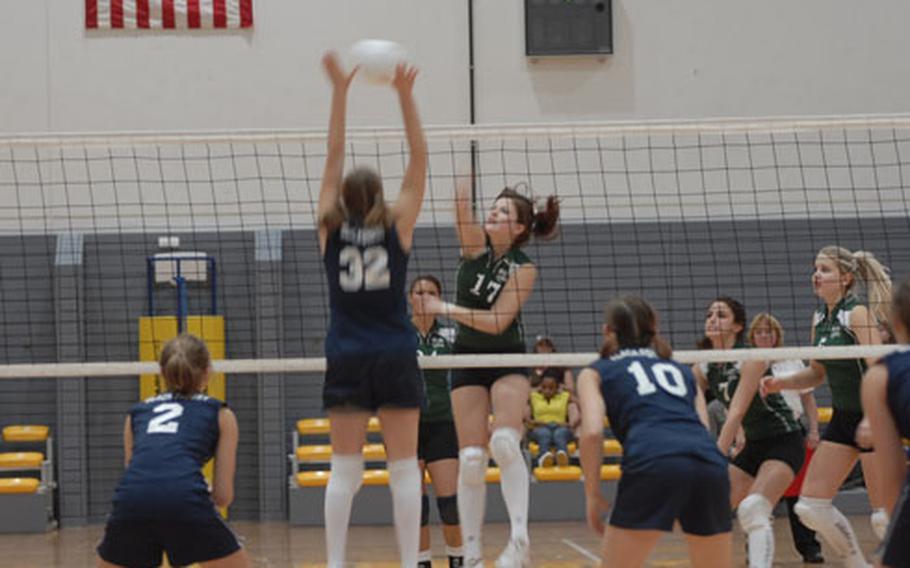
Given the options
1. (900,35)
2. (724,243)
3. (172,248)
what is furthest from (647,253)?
(172,248)

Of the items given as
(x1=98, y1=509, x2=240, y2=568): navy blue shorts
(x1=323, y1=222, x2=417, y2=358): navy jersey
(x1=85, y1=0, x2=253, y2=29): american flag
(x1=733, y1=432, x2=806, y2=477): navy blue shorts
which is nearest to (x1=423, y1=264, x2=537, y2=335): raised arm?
(x1=323, y1=222, x2=417, y2=358): navy jersey

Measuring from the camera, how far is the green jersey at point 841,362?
7.81 m

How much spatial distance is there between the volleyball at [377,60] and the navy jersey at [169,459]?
66.1 inches

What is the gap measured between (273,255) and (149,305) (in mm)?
1413

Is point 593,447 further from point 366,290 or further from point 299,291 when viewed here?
point 299,291

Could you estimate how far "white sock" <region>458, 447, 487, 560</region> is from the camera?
706cm

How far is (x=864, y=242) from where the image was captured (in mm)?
14789

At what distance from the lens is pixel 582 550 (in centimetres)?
1088

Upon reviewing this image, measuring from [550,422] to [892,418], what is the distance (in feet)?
31.1

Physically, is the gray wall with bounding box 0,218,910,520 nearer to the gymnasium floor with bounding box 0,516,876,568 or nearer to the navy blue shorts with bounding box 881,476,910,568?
the gymnasium floor with bounding box 0,516,876,568

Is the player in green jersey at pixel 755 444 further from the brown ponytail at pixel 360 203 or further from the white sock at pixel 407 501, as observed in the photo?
the brown ponytail at pixel 360 203

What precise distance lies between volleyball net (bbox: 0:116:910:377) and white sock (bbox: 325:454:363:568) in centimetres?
810

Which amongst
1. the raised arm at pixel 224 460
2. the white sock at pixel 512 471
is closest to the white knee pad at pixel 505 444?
the white sock at pixel 512 471

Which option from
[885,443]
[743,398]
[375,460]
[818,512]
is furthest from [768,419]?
[375,460]
